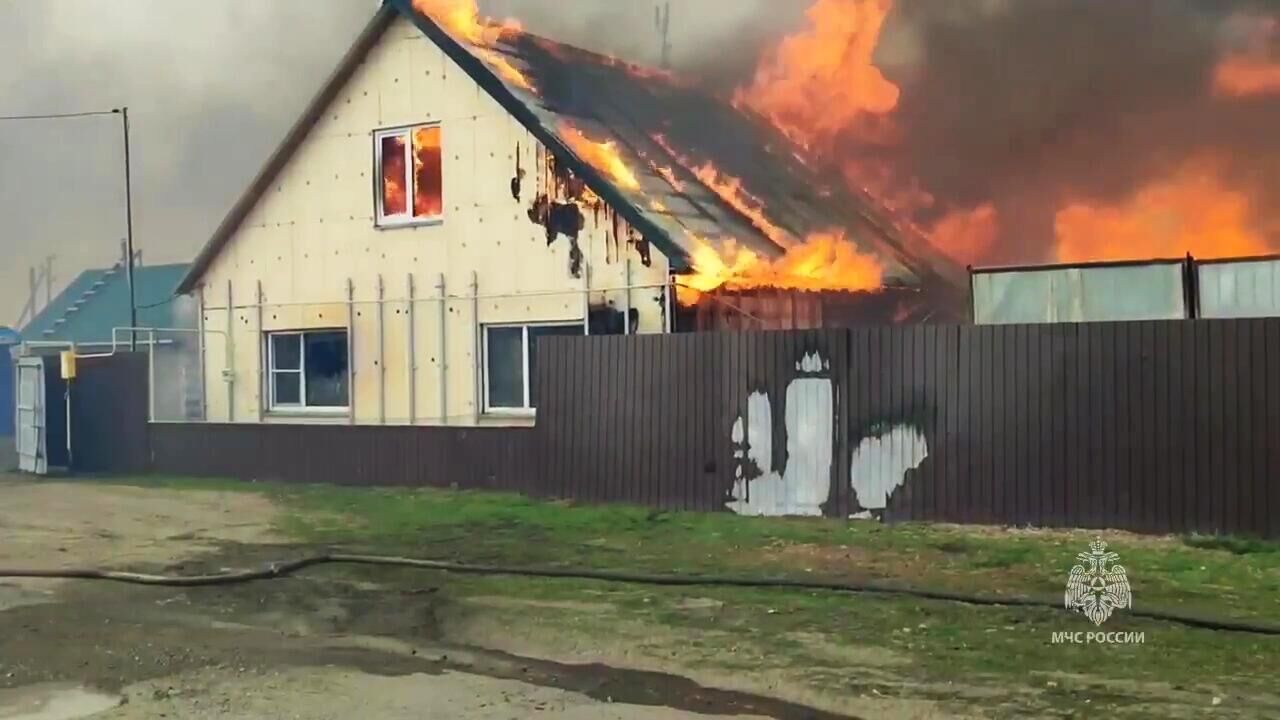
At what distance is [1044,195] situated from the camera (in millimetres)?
21094

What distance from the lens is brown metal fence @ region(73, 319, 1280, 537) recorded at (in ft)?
36.7

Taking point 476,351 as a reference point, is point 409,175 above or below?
above

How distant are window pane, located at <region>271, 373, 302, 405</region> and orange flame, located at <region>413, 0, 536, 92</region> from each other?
5.56 m

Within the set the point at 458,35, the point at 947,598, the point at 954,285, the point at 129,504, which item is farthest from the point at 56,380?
the point at 947,598

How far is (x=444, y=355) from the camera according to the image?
17.6m

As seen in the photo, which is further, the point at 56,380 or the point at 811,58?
the point at 811,58

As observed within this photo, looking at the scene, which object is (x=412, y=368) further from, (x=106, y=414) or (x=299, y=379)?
(x=106, y=414)

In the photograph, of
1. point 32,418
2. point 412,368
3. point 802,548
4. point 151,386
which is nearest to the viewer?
point 802,548

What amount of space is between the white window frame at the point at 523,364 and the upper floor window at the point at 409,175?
6.45 ft

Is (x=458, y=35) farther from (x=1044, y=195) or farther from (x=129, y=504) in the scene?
(x=1044, y=195)

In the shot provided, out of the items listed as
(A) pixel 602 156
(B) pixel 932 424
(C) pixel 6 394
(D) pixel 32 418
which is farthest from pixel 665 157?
(C) pixel 6 394

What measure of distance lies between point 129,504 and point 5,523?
1.70 m

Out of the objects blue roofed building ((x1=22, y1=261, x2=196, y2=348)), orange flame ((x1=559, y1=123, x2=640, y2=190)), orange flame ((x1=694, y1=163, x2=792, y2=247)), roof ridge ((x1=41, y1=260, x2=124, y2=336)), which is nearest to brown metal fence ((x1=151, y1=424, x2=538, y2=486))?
orange flame ((x1=559, y1=123, x2=640, y2=190))

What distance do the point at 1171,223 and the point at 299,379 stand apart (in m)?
13.9
